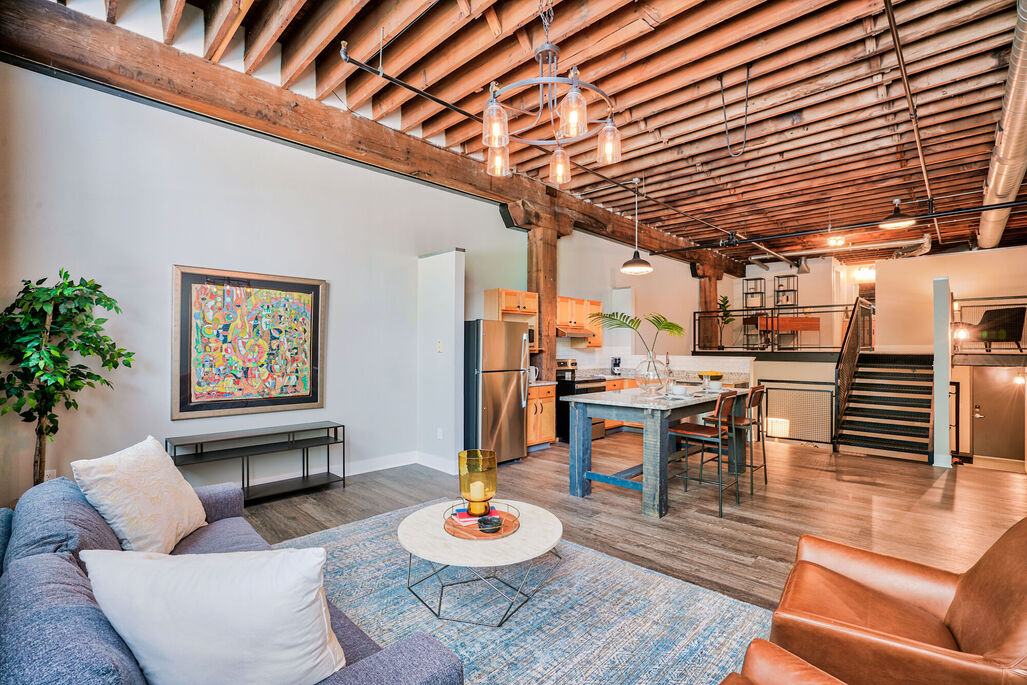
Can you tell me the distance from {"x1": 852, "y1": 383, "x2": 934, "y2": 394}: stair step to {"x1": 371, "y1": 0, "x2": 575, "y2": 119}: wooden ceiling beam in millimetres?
7892

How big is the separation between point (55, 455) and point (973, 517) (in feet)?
23.5

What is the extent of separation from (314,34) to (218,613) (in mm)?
4054

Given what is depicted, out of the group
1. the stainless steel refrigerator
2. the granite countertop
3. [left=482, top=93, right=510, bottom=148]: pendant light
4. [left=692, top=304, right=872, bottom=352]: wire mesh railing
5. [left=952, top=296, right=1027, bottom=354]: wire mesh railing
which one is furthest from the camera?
[left=692, top=304, right=872, bottom=352]: wire mesh railing

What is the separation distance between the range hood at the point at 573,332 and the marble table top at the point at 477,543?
4.93 m

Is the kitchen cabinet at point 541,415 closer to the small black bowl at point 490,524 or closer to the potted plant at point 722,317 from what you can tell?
the small black bowl at point 490,524

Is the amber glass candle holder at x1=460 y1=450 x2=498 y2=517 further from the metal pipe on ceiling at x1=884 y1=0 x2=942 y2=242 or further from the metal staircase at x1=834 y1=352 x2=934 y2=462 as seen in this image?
the metal staircase at x1=834 y1=352 x2=934 y2=462

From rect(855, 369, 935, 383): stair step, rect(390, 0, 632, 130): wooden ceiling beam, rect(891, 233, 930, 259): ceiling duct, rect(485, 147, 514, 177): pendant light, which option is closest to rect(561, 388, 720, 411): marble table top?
rect(485, 147, 514, 177): pendant light

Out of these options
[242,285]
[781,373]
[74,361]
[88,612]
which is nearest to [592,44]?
[242,285]

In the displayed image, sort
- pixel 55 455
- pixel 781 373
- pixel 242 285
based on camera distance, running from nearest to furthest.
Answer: pixel 55 455
pixel 242 285
pixel 781 373

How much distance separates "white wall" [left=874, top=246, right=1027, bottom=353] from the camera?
9.93 meters

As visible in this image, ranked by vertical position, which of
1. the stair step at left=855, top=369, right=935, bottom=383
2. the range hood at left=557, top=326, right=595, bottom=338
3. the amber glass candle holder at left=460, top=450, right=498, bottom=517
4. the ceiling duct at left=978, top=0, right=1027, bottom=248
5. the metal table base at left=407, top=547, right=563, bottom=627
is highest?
the ceiling duct at left=978, top=0, right=1027, bottom=248

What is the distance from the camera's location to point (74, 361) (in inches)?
143

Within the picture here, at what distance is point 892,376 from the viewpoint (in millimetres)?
8289

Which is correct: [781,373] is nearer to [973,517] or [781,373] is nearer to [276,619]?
[973,517]
